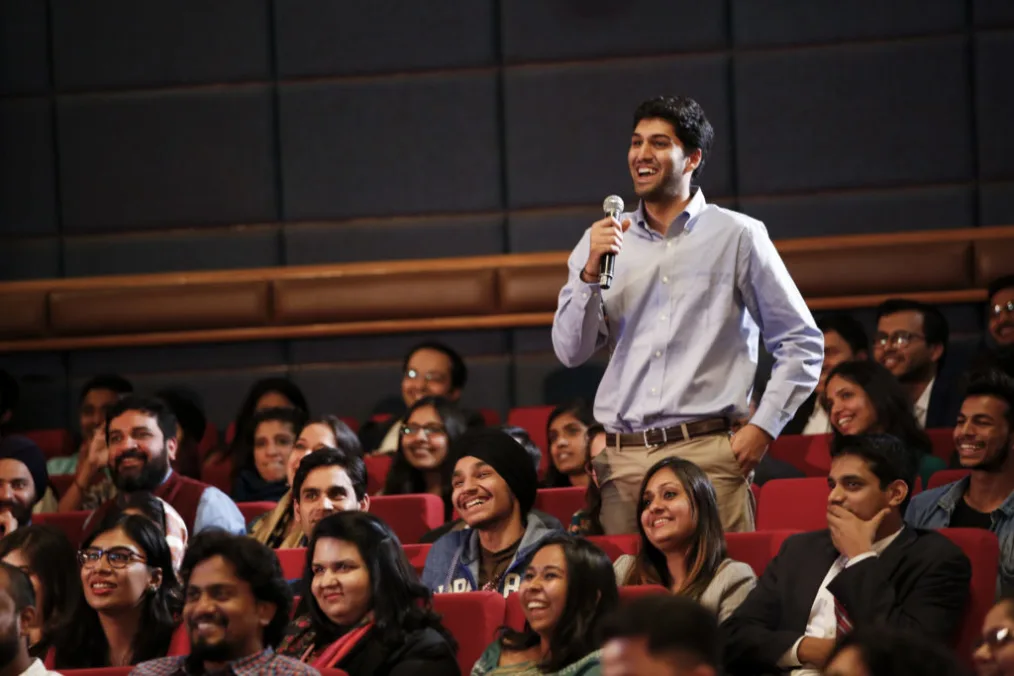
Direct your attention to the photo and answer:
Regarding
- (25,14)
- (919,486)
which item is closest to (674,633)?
(919,486)

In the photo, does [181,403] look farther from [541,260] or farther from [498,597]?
[498,597]

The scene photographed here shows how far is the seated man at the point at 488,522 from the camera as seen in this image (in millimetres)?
2949

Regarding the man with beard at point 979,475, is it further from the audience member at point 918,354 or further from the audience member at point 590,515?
the audience member at point 918,354

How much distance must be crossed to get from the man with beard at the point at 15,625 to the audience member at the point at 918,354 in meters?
2.48

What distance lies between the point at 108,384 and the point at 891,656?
3630 millimetres

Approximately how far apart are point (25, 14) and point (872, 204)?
2827mm

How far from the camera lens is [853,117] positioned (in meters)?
4.75

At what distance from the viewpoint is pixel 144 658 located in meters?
2.70

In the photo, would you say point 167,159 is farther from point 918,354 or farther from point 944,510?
point 944,510

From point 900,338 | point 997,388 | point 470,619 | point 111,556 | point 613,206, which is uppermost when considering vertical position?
point 613,206

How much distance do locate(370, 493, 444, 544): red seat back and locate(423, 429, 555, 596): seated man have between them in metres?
0.37

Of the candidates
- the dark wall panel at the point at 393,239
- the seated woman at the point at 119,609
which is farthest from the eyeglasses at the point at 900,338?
the seated woman at the point at 119,609

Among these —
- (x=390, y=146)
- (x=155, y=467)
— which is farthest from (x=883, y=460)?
(x=390, y=146)

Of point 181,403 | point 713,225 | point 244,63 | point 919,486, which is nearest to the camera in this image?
point 713,225
